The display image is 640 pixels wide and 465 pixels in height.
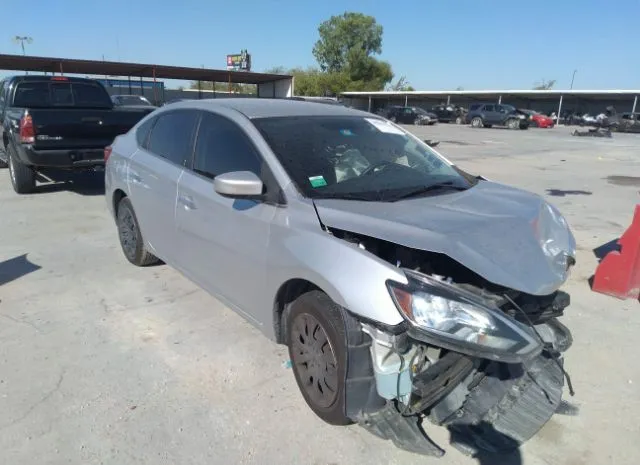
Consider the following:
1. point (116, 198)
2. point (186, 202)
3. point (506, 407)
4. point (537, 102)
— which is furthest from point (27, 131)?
point (537, 102)

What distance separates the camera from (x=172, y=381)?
122 inches

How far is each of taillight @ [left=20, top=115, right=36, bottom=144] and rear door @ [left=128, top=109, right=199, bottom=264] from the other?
3.92 metres

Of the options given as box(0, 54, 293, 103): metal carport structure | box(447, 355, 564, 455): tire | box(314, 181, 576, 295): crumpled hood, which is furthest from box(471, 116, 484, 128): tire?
box(447, 355, 564, 455): tire

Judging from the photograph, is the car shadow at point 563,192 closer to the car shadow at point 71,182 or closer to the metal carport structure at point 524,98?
the car shadow at point 71,182

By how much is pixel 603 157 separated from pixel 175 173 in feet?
58.3

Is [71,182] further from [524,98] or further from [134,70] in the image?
[524,98]

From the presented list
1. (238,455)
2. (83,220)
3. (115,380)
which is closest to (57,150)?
(83,220)

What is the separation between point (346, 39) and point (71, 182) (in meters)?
70.0

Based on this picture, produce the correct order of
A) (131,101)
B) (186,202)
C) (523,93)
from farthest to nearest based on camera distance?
(523,93)
(131,101)
(186,202)

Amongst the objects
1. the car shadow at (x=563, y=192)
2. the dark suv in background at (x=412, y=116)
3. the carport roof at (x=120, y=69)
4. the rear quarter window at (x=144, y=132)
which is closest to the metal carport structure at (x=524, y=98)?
the dark suv in background at (x=412, y=116)

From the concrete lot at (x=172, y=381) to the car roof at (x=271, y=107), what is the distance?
1597 millimetres

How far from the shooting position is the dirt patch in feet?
37.5

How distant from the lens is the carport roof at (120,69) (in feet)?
85.2

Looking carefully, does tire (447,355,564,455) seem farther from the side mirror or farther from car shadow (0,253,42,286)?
car shadow (0,253,42,286)
